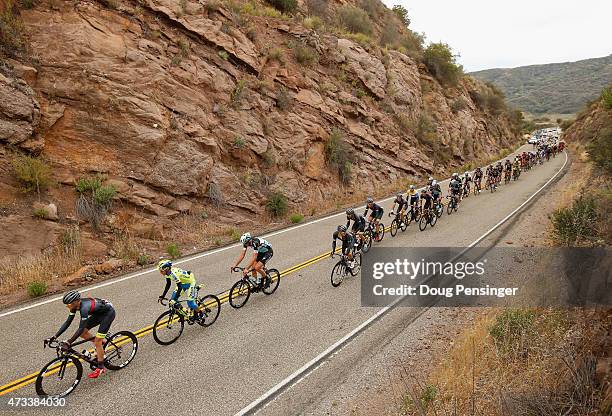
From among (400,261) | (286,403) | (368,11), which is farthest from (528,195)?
(368,11)

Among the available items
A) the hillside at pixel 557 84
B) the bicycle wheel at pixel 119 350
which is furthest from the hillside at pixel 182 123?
the hillside at pixel 557 84

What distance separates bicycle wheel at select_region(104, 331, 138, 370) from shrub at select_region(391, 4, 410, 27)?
163 ft

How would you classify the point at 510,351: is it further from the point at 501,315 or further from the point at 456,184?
the point at 456,184

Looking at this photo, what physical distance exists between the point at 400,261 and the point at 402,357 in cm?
577

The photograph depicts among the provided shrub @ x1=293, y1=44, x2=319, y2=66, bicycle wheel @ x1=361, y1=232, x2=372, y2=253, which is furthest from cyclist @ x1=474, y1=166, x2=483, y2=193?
bicycle wheel @ x1=361, y1=232, x2=372, y2=253

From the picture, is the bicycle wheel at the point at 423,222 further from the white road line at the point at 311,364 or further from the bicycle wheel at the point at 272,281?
the bicycle wheel at the point at 272,281

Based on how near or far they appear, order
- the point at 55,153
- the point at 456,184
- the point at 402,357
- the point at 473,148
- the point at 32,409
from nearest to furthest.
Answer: the point at 32,409, the point at 402,357, the point at 55,153, the point at 456,184, the point at 473,148

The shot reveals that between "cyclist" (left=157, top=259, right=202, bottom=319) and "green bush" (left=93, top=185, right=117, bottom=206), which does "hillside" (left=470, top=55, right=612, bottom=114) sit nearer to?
"green bush" (left=93, top=185, right=117, bottom=206)

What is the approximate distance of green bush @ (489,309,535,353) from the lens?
711cm

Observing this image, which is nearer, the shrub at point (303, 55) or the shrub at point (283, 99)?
the shrub at point (283, 99)

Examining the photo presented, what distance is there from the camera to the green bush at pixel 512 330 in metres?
7.11

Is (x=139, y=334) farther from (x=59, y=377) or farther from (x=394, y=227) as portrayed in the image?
(x=394, y=227)

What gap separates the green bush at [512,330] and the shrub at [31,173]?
13.9 m

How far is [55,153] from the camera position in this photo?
14.6 m
